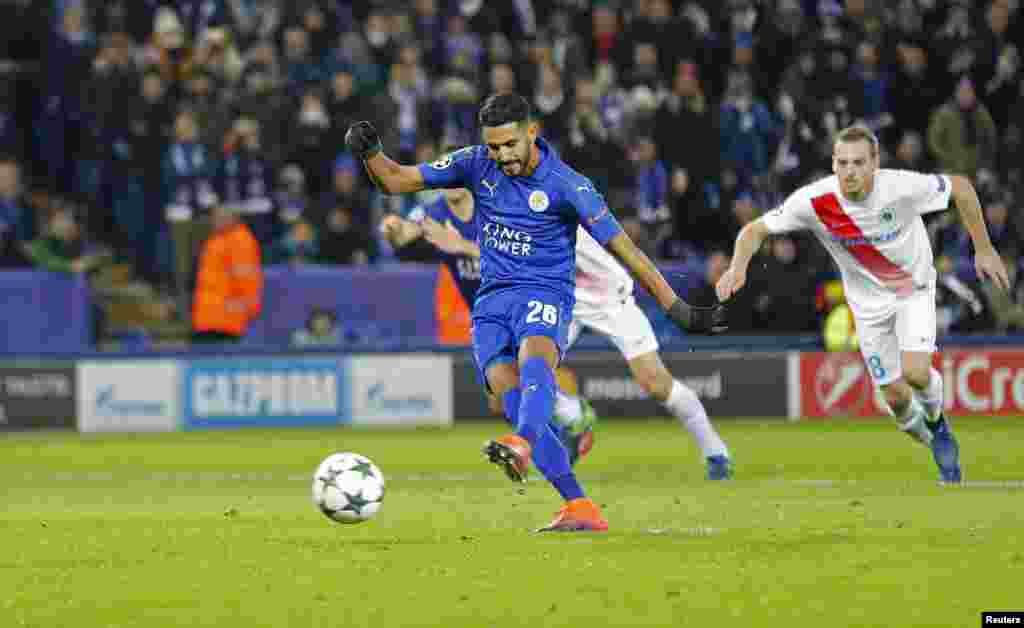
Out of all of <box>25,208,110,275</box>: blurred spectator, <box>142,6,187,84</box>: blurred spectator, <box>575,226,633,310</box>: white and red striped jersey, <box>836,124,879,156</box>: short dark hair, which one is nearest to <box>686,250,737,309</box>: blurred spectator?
<box>575,226,633,310</box>: white and red striped jersey

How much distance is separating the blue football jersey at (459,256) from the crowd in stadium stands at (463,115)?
266 inches

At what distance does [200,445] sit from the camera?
1775 cm

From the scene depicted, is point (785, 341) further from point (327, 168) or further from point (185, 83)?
point (185, 83)

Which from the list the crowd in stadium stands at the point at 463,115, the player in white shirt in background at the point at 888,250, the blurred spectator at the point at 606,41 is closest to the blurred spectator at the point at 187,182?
the crowd in stadium stands at the point at 463,115

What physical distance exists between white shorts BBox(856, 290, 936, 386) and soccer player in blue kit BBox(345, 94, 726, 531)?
8.82 feet

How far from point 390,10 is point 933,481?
11.6 metres

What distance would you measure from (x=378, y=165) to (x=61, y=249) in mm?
11120

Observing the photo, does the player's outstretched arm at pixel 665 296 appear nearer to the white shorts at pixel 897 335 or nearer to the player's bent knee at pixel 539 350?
the player's bent knee at pixel 539 350

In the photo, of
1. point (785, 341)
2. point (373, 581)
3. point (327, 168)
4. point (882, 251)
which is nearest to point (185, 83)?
point (327, 168)

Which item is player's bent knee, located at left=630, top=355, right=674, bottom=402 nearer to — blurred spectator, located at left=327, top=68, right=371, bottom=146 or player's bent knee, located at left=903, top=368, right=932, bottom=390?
player's bent knee, located at left=903, top=368, right=932, bottom=390

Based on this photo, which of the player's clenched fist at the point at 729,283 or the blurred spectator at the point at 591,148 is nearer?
the player's clenched fist at the point at 729,283

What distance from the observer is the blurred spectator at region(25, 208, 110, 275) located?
20219mm

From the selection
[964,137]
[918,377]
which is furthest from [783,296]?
[918,377]

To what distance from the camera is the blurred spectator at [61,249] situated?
66.3ft
